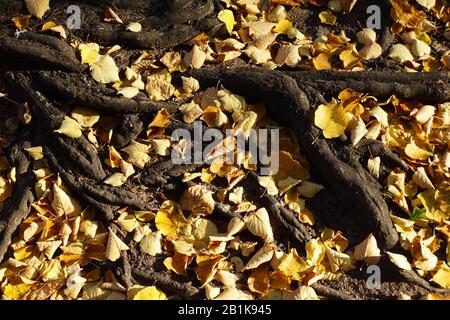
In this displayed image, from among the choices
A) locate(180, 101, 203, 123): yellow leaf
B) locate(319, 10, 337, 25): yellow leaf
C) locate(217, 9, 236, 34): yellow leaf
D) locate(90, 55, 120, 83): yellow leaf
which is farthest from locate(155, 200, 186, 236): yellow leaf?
locate(319, 10, 337, 25): yellow leaf

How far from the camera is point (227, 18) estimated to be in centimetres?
398

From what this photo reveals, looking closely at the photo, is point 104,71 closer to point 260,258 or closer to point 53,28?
point 53,28

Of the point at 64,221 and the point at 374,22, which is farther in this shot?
the point at 374,22

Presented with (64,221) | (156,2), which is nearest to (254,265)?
(64,221)

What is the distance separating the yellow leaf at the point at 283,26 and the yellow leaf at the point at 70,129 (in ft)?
5.29

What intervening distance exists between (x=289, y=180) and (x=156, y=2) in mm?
1662

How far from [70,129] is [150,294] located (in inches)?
45.3

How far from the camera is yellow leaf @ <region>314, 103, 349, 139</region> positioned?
349 centimetres

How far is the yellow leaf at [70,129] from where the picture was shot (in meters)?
3.43

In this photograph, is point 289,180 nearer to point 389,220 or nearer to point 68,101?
point 389,220

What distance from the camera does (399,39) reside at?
4.17 meters

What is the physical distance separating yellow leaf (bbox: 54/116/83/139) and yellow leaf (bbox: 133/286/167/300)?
1.08m

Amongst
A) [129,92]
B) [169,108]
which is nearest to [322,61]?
[169,108]

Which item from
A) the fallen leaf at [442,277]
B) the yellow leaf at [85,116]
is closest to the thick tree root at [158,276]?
the yellow leaf at [85,116]
